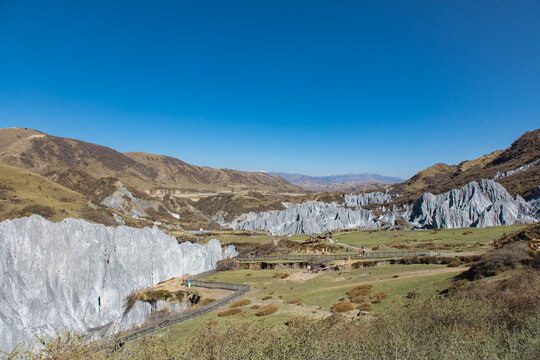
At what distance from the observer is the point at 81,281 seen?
31.8 m

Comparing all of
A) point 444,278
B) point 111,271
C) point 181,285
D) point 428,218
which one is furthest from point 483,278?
point 428,218

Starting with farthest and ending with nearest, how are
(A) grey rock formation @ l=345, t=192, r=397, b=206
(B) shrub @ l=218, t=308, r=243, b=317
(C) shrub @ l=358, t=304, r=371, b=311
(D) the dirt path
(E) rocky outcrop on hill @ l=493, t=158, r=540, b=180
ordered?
(A) grey rock formation @ l=345, t=192, r=397, b=206, (E) rocky outcrop on hill @ l=493, t=158, r=540, b=180, (D) the dirt path, (B) shrub @ l=218, t=308, r=243, b=317, (C) shrub @ l=358, t=304, r=371, b=311

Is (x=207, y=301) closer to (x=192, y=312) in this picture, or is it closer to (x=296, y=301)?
(x=192, y=312)

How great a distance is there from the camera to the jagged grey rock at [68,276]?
27453 millimetres

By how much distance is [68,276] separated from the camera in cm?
3109

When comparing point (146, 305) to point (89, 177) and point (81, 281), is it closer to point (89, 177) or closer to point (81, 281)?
point (81, 281)

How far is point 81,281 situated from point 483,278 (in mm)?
37309

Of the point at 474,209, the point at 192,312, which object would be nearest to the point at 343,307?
the point at 192,312

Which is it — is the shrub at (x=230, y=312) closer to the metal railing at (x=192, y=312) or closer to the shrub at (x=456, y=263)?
the metal railing at (x=192, y=312)

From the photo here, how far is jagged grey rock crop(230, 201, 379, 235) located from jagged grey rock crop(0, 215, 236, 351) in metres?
65.4

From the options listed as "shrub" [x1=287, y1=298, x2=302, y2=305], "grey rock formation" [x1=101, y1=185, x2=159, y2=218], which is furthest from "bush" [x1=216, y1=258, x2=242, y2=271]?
"grey rock formation" [x1=101, y1=185, x2=159, y2=218]

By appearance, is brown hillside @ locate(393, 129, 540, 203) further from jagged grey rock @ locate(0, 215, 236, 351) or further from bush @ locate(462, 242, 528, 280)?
jagged grey rock @ locate(0, 215, 236, 351)

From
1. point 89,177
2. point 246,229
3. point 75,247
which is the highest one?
point 89,177

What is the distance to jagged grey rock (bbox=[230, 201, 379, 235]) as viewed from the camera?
328ft
